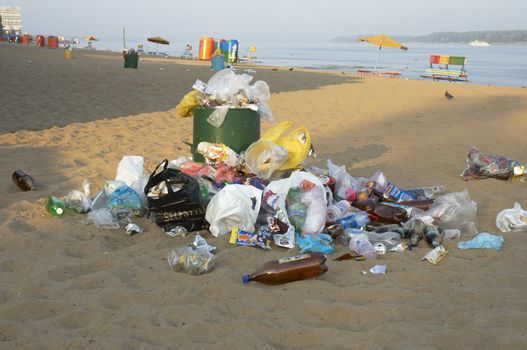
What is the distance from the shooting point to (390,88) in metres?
16.2

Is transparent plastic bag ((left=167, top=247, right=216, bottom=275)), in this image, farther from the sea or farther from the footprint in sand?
the sea

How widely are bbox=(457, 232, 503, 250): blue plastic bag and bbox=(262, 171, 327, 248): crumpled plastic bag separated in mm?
999

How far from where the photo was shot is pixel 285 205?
4.02 m

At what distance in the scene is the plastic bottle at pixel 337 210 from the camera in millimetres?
4043

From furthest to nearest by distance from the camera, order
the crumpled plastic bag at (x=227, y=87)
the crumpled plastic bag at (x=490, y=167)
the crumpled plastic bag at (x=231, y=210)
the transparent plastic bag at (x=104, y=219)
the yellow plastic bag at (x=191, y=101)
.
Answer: the crumpled plastic bag at (x=490, y=167) < the yellow plastic bag at (x=191, y=101) < the crumpled plastic bag at (x=227, y=87) < the transparent plastic bag at (x=104, y=219) < the crumpled plastic bag at (x=231, y=210)

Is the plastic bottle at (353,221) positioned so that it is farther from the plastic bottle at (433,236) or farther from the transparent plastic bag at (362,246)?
the plastic bottle at (433,236)

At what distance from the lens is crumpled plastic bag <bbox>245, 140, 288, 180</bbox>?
4414 mm

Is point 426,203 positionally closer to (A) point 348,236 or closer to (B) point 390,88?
(A) point 348,236

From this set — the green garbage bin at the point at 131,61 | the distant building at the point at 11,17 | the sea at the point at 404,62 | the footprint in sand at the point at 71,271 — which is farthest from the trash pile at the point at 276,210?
the distant building at the point at 11,17

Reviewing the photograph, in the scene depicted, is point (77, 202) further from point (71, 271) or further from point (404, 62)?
point (404, 62)

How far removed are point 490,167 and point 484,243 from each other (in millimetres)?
2142

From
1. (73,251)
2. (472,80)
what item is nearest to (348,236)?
(73,251)

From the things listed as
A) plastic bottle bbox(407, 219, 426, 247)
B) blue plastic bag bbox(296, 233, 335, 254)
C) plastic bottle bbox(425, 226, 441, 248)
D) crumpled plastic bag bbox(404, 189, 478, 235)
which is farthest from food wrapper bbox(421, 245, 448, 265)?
blue plastic bag bbox(296, 233, 335, 254)

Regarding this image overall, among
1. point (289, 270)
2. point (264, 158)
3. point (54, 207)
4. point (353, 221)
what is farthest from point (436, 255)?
point (54, 207)
